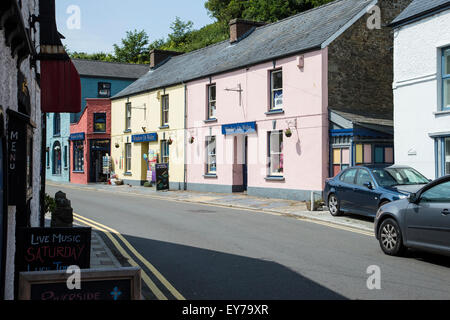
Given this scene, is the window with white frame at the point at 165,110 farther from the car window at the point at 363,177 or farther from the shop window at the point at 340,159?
the car window at the point at 363,177

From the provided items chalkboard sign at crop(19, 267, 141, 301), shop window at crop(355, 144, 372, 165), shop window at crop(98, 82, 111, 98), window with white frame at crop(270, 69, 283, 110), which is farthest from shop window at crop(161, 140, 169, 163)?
chalkboard sign at crop(19, 267, 141, 301)

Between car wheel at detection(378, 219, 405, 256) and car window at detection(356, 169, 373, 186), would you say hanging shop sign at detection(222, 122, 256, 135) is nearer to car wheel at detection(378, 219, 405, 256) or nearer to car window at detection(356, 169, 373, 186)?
car window at detection(356, 169, 373, 186)

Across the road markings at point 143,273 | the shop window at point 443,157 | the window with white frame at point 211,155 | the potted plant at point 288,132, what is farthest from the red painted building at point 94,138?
the shop window at point 443,157

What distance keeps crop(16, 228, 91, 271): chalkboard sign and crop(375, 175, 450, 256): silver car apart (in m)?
5.43

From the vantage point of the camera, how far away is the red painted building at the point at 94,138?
3684 cm

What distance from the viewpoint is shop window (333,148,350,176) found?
18.5m

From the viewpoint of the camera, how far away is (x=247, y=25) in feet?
94.5

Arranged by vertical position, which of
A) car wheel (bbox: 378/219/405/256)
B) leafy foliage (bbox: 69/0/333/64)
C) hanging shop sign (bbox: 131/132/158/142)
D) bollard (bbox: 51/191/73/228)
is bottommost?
car wheel (bbox: 378/219/405/256)

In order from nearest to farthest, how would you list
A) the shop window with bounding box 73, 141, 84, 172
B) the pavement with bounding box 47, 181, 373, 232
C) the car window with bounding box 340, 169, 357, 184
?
1. the pavement with bounding box 47, 181, 373, 232
2. the car window with bounding box 340, 169, 357, 184
3. the shop window with bounding box 73, 141, 84, 172

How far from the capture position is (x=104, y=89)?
4372 centimetres

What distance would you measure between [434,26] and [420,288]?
1067 cm

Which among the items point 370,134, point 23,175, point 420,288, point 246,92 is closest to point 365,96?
point 370,134

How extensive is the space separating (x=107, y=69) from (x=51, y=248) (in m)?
41.6

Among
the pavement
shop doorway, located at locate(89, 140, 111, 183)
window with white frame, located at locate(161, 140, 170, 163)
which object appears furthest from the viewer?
shop doorway, located at locate(89, 140, 111, 183)
